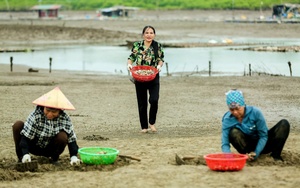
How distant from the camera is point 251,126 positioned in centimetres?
810

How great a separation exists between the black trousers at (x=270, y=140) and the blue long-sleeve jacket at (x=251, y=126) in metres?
0.06

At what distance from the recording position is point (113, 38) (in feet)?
197

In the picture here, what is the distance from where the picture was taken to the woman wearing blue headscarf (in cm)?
796

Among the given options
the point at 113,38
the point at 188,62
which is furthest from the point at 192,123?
the point at 113,38

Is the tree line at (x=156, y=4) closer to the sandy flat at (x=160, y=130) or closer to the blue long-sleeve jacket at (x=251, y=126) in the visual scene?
the sandy flat at (x=160, y=130)

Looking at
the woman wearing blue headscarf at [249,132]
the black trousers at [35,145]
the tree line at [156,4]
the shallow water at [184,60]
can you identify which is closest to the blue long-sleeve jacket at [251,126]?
the woman wearing blue headscarf at [249,132]

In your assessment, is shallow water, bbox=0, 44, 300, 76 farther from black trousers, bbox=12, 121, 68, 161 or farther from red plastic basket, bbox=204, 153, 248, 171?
red plastic basket, bbox=204, 153, 248, 171

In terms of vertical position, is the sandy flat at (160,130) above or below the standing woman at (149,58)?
below

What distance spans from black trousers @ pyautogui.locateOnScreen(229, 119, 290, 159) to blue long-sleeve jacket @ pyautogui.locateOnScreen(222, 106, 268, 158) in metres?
0.06

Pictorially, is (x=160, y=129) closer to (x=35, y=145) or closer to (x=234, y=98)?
(x=35, y=145)

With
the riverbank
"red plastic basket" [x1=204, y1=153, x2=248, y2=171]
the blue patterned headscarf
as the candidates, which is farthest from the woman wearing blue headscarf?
"red plastic basket" [x1=204, y1=153, x2=248, y2=171]

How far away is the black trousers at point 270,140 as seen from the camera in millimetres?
8164

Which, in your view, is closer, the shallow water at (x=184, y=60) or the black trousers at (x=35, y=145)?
the black trousers at (x=35, y=145)

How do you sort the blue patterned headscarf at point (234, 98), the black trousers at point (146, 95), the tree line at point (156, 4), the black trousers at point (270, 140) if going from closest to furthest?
the blue patterned headscarf at point (234, 98)
the black trousers at point (270, 140)
the black trousers at point (146, 95)
the tree line at point (156, 4)
